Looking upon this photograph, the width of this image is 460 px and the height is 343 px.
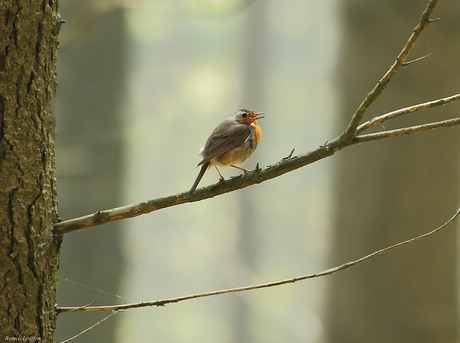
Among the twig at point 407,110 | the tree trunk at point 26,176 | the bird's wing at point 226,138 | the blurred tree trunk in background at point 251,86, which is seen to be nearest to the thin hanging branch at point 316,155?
the twig at point 407,110

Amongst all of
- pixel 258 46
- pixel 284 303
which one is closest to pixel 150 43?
pixel 258 46

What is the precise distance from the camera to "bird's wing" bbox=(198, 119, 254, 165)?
334 centimetres

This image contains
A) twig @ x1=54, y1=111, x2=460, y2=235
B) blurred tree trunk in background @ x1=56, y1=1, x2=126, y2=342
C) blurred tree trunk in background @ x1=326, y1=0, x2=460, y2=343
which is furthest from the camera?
blurred tree trunk in background @ x1=56, y1=1, x2=126, y2=342

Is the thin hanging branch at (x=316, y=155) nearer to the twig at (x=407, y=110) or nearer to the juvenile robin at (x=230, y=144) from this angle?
the twig at (x=407, y=110)

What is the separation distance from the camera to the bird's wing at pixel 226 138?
11.0ft

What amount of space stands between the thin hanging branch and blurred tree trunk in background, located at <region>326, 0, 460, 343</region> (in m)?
1.78

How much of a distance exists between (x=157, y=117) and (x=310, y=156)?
6.89m

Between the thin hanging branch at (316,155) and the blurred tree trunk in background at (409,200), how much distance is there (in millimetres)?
1782

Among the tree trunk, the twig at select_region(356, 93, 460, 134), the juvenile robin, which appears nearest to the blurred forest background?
the juvenile robin

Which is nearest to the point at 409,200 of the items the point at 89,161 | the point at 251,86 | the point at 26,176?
the point at 26,176

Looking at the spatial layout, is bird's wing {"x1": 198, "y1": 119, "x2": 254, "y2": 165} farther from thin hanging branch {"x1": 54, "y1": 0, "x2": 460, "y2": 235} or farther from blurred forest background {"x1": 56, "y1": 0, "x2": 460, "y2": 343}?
thin hanging branch {"x1": 54, "y1": 0, "x2": 460, "y2": 235}

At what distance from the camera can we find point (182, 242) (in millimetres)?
10336

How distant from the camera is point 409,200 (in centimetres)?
332

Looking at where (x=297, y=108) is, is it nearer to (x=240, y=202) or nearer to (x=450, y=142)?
(x=240, y=202)
